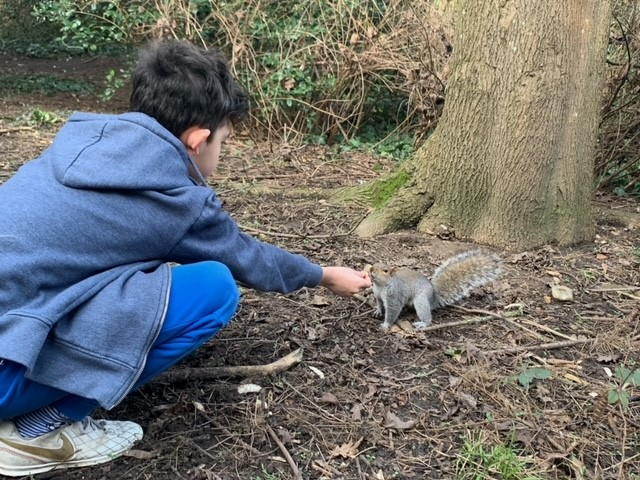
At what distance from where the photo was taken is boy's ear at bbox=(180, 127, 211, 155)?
6.24 ft

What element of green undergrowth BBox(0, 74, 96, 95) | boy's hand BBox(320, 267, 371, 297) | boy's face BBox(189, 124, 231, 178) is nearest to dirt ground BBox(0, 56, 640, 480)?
boy's hand BBox(320, 267, 371, 297)

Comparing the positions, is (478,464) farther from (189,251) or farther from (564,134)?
(564,134)

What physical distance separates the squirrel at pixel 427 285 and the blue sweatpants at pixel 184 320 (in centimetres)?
106

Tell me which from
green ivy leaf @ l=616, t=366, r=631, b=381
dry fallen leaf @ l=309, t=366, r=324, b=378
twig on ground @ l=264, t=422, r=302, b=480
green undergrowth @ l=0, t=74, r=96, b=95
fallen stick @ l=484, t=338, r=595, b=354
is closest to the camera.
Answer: twig on ground @ l=264, t=422, r=302, b=480

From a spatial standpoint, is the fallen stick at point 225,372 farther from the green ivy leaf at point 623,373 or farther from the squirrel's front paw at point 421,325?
Result: the green ivy leaf at point 623,373

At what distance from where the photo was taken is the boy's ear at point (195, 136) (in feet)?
6.24

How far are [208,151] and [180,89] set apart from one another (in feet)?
0.70

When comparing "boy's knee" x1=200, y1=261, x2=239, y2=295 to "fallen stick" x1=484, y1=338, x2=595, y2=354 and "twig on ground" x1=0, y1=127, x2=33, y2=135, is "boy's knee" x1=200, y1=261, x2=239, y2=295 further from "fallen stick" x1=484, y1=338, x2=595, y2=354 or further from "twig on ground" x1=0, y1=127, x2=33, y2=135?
"twig on ground" x1=0, y1=127, x2=33, y2=135

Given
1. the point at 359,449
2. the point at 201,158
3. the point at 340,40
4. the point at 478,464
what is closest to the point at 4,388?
the point at 201,158

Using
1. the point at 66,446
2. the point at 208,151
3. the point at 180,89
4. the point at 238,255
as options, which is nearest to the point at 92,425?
the point at 66,446

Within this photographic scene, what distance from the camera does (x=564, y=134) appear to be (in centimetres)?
354

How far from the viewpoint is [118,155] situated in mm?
1675

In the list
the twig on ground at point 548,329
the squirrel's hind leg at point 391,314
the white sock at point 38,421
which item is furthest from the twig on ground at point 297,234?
the white sock at point 38,421

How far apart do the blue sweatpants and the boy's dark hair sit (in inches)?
17.5
